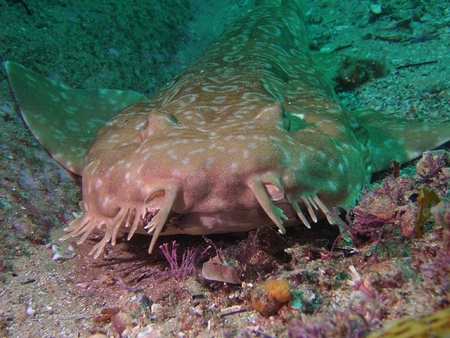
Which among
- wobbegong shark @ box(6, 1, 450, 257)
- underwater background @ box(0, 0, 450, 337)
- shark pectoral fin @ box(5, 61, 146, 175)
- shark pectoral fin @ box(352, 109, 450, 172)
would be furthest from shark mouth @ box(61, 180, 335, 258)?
shark pectoral fin @ box(5, 61, 146, 175)

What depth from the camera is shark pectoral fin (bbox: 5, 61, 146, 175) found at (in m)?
4.46

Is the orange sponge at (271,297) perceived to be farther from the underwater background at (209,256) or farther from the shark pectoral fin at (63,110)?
the shark pectoral fin at (63,110)

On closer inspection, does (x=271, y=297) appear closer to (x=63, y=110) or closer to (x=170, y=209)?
(x=170, y=209)

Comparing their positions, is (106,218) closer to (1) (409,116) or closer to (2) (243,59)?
(2) (243,59)

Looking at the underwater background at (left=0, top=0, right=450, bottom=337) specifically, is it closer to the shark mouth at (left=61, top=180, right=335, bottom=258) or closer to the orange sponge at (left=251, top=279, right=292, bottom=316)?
the orange sponge at (left=251, top=279, right=292, bottom=316)

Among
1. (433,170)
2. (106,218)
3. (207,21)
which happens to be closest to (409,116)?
(433,170)

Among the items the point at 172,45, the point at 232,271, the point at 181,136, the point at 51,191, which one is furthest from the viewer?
the point at 172,45

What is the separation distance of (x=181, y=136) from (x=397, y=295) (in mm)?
1852

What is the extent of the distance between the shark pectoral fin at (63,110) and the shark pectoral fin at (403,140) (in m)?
3.51

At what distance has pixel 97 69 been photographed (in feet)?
20.9

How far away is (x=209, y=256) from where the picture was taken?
3125 millimetres

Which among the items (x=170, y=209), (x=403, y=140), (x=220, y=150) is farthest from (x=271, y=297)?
(x=403, y=140)

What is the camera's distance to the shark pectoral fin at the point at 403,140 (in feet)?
13.4

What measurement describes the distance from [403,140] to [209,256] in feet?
9.16
